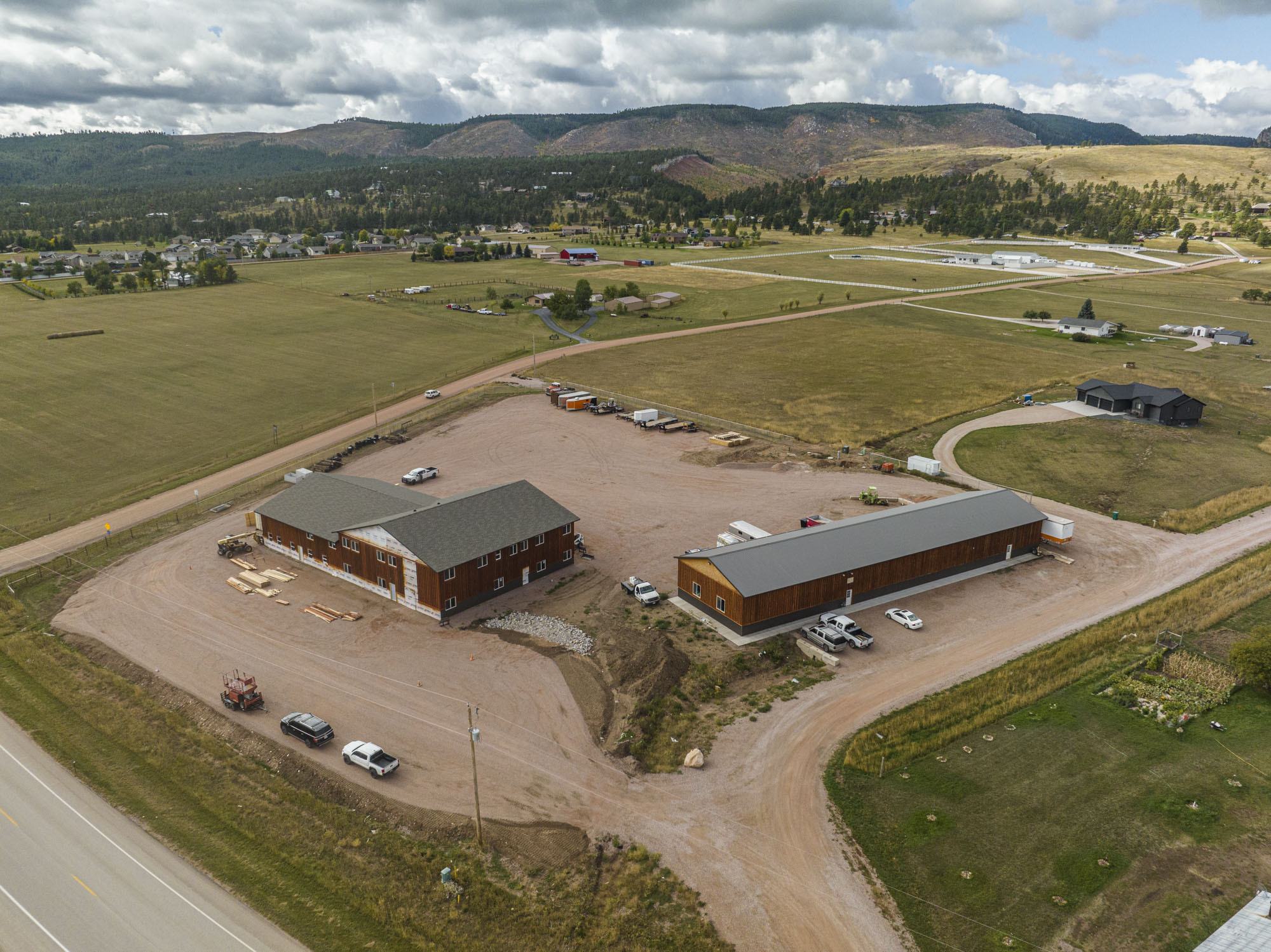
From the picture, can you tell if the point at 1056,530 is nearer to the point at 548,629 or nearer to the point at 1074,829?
the point at 1074,829

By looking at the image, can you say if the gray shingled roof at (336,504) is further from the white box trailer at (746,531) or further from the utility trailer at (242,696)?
the white box trailer at (746,531)

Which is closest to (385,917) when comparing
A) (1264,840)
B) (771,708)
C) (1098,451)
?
(771,708)

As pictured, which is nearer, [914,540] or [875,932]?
[875,932]

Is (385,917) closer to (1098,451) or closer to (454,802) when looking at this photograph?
(454,802)

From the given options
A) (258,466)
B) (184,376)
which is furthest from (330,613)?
(184,376)

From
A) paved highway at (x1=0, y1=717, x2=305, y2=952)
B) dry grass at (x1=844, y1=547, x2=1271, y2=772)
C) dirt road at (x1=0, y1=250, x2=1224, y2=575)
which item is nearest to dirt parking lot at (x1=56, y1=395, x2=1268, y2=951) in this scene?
dry grass at (x1=844, y1=547, x2=1271, y2=772)

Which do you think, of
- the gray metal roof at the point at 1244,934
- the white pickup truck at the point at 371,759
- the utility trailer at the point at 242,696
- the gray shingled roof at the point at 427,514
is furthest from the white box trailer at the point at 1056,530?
the utility trailer at the point at 242,696
